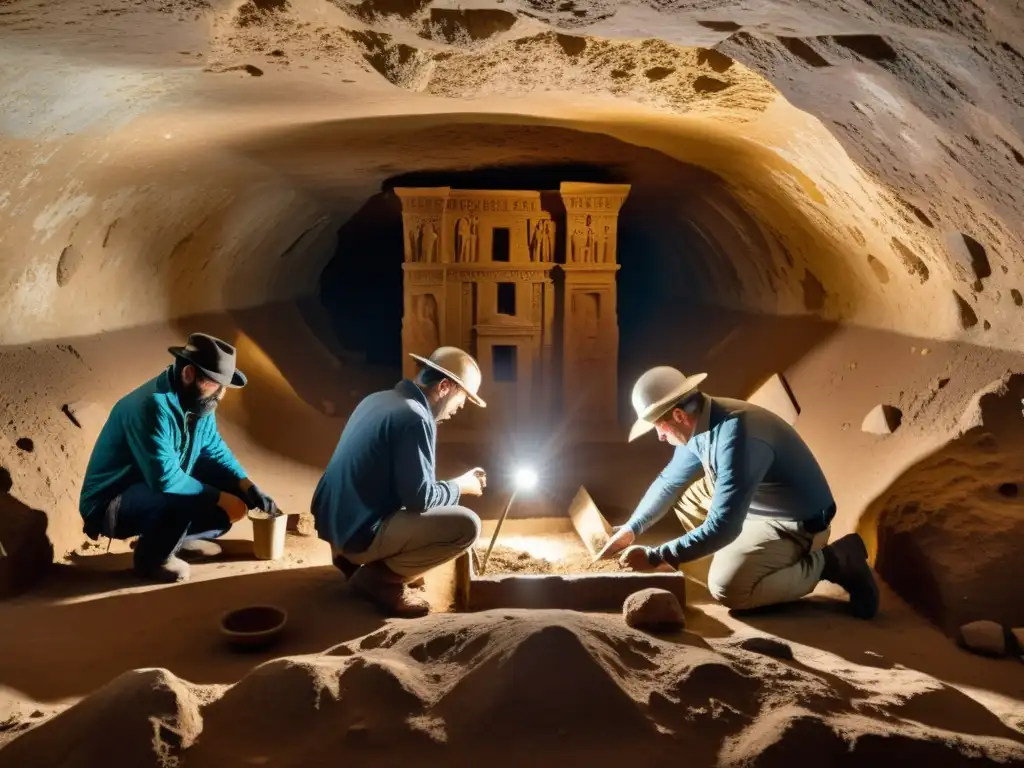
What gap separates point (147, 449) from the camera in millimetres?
4766

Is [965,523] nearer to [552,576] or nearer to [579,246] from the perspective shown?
[552,576]

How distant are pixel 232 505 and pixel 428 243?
4.31 metres

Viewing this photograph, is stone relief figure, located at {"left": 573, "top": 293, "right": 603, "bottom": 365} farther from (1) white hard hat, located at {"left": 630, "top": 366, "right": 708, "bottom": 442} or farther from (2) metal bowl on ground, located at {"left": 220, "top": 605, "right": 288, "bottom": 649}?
(2) metal bowl on ground, located at {"left": 220, "top": 605, "right": 288, "bottom": 649}

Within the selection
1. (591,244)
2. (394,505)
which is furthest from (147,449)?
(591,244)

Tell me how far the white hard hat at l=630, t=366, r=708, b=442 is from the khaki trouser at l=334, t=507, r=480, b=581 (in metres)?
1.11

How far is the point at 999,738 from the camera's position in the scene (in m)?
2.78

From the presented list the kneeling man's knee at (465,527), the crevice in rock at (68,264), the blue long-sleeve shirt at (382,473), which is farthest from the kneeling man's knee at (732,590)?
the crevice in rock at (68,264)

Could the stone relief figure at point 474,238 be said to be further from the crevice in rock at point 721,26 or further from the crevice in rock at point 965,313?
the crevice in rock at point 721,26

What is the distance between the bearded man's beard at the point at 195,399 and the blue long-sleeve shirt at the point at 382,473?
100 centimetres

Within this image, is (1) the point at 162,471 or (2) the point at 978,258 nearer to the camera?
(1) the point at 162,471

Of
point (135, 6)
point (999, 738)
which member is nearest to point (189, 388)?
point (135, 6)

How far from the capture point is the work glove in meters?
5.23

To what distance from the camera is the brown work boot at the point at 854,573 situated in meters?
4.46

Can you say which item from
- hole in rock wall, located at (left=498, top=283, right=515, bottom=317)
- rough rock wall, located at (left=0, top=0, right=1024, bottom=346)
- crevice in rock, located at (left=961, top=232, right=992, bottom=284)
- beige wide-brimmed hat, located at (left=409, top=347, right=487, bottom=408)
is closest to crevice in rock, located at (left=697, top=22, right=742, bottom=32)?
rough rock wall, located at (left=0, top=0, right=1024, bottom=346)
